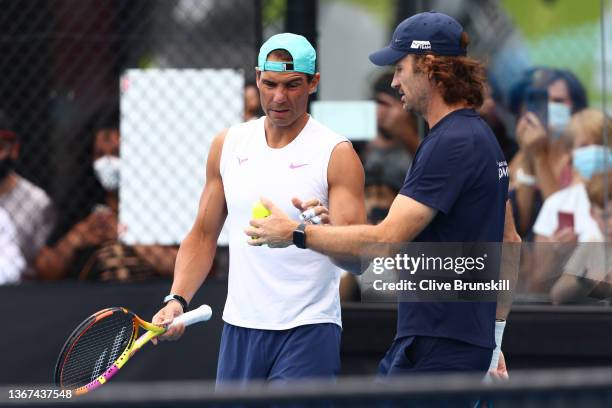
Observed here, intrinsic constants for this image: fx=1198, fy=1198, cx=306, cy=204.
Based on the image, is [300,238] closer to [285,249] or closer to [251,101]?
[285,249]

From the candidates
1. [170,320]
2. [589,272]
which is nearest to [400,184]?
[589,272]

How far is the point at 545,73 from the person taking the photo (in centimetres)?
583

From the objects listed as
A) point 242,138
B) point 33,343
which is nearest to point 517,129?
point 242,138

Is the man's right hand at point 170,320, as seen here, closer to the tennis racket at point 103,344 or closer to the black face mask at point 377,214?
the tennis racket at point 103,344

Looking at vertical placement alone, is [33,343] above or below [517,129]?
below

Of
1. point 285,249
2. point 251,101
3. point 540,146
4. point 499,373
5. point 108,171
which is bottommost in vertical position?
point 499,373

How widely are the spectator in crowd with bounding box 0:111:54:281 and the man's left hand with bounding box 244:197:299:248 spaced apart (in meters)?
2.62

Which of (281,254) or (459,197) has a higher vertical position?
(459,197)

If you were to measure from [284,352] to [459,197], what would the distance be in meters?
0.90

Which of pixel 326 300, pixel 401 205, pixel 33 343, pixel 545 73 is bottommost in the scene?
pixel 33 343

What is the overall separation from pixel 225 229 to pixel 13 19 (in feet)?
4.75

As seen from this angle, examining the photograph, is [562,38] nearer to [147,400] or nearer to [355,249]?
[355,249]

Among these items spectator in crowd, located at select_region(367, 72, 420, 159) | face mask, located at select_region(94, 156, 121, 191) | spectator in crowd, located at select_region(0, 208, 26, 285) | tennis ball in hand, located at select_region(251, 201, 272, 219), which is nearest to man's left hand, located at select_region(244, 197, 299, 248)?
tennis ball in hand, located at select_region(251, 201, 272, 219)

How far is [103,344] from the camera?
153 inches
